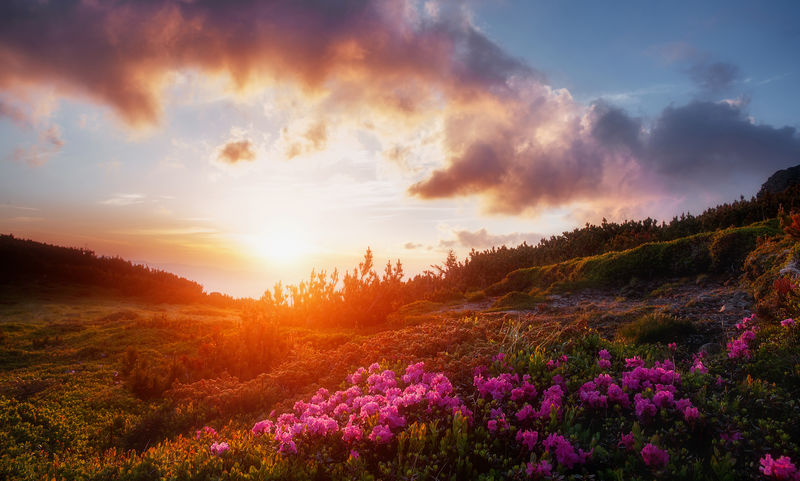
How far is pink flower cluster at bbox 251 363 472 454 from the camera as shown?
458 cm

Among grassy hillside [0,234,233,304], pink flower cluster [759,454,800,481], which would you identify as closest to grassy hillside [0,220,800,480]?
pink flower cluster [759,454,800,481]

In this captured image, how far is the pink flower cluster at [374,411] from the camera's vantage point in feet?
15.0

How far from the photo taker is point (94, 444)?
683 centimetres

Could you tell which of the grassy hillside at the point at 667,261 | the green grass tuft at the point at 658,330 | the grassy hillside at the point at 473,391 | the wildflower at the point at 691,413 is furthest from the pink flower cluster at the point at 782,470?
the grassy hillside at the point at 667,261

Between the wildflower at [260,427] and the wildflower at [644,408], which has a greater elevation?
the wildflower at [644,408]

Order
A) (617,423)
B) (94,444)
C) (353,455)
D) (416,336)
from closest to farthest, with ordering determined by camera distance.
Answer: (353,455) < (617,423) < (94,444) < (416,336)

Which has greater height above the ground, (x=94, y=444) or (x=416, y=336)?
(x=416, y=336)

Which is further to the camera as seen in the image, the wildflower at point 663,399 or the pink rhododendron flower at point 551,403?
the pink rhododendron flower at point 551,403

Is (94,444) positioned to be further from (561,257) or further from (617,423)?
(561,257)

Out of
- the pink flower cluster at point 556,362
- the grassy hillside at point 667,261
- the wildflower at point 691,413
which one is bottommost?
the wildflower at point 691,413

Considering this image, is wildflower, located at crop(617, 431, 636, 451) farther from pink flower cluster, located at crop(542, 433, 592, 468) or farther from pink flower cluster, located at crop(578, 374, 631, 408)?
pink flower cluster, located at crop(578, 374, 631, 408)

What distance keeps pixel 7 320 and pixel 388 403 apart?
17.9 m

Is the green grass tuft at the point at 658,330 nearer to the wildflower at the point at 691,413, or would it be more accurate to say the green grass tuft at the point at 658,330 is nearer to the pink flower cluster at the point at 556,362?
the pink flower cluster at the point at 556,362

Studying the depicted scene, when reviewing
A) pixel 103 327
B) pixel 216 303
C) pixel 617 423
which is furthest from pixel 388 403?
pixel 216 303
